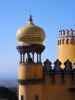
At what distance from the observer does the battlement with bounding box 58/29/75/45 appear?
42.7 meters

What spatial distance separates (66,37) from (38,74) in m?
7.67

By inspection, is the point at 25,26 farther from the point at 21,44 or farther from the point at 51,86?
the point at 51,86

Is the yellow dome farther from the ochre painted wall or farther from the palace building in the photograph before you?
the ochre painted wall

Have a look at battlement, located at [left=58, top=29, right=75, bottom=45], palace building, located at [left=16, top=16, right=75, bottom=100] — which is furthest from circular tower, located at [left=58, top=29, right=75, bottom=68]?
palace building, located at [left=16, top=16, right=75, bottom=100]

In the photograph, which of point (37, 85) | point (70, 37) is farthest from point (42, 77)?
point (70, 37)

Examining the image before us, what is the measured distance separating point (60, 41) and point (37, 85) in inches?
327

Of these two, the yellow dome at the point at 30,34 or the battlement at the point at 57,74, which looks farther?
the battlement at the point at 57,74

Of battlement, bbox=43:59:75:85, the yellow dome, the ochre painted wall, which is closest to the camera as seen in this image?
the yellow dome

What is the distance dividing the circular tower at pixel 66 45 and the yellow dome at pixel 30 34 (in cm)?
711

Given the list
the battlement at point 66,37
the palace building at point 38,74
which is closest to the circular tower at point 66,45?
the battlement at point 66,37

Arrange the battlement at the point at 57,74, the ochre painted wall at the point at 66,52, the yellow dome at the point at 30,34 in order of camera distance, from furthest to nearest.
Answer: the ochre painted wall at the point at 66,52 → the battlement at the point at 57,74 → the yellow dome at the point at 30,34

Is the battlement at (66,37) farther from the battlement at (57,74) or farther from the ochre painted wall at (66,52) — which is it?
the battlement at (57,74)

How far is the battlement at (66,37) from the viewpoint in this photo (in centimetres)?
4272

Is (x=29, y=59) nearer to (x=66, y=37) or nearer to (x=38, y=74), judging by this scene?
(x=38, y=74)
